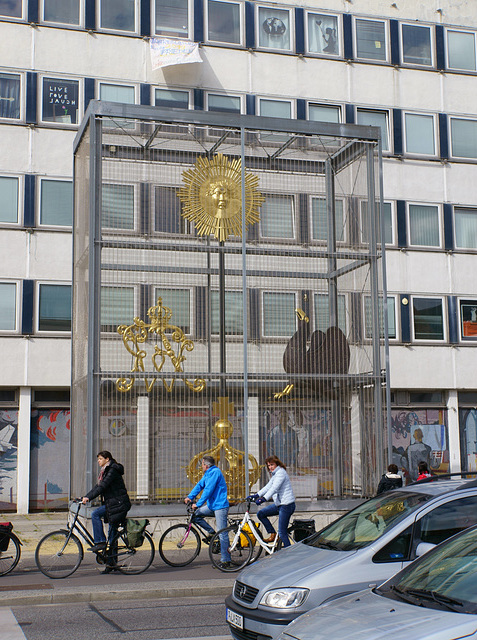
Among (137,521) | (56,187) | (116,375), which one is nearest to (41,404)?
(56,187)

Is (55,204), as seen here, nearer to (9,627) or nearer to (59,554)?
(59,554)

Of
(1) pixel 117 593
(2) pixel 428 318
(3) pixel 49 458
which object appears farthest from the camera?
(2) pixel 428 318

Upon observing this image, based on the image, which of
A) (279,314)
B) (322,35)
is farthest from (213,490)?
(322,35)

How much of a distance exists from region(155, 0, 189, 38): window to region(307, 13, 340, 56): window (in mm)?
3937

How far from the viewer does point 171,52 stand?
2558cm

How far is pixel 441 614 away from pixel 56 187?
2149 centimetres

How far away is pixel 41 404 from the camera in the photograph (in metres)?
24.3

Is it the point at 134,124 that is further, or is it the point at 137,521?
the point at 134,124

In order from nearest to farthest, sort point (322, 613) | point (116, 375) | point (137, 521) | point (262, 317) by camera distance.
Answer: point (322, 613)
point (137, 521)
point (116, 375)
point (262, 317)

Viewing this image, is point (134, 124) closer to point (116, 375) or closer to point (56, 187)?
point (116, 375)

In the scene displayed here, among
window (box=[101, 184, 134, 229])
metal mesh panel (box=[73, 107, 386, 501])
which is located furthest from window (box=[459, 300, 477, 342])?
window (box=[101, 184, 134, 229])

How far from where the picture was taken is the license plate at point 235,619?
743cm

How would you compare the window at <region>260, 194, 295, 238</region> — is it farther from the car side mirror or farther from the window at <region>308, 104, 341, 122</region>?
the car side mirror

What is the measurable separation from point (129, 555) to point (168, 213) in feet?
22.8
